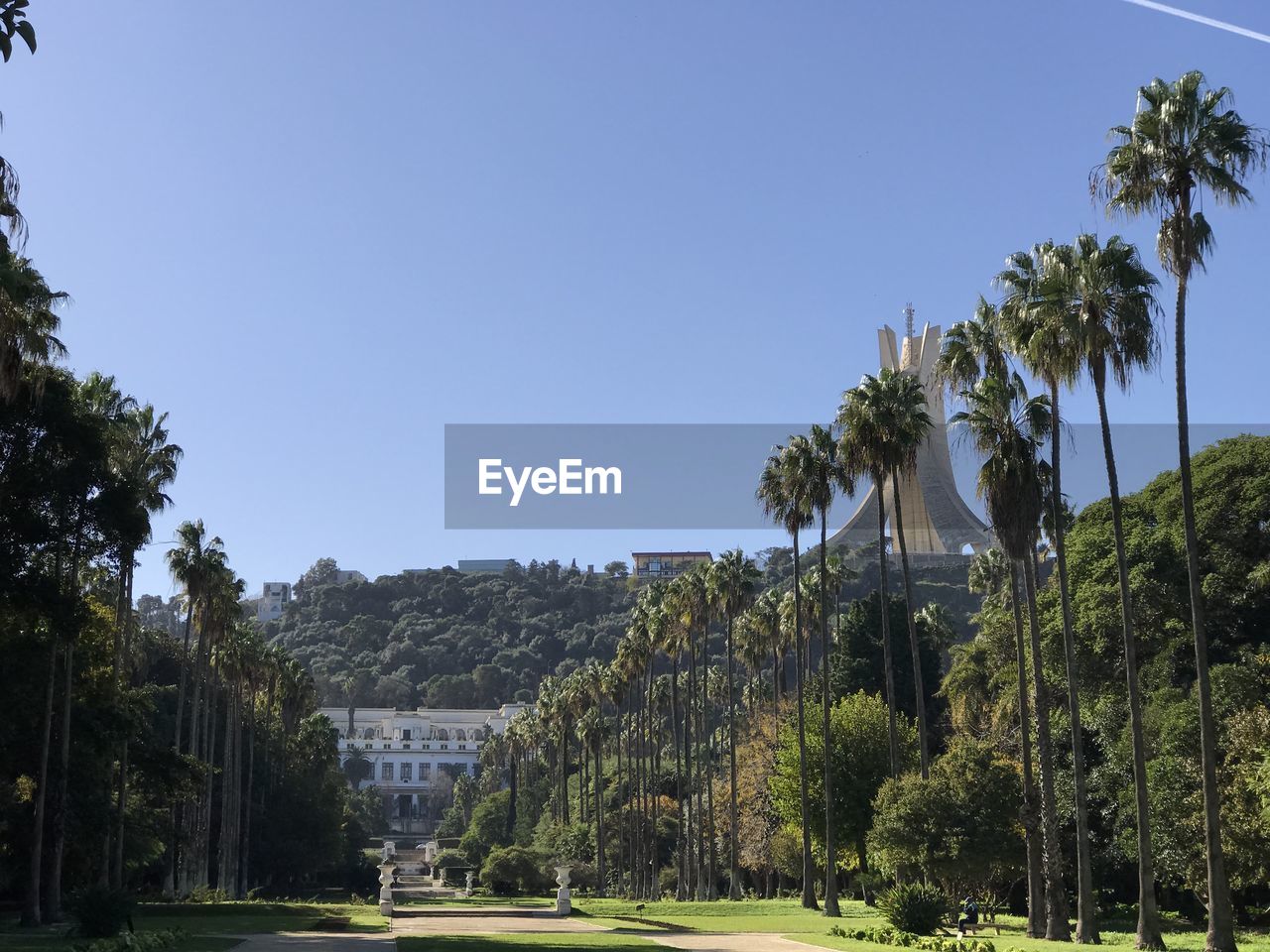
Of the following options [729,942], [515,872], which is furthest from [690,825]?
[729,942]

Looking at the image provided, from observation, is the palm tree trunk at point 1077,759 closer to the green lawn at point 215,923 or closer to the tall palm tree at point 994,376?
the tall palm tree at point 994,376

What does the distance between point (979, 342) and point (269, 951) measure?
72.9ft

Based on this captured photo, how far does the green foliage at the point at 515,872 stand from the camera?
3511 inches

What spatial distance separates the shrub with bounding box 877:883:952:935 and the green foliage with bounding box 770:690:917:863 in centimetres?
2333

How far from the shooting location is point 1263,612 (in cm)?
4216

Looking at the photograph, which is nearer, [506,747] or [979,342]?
[979,342]

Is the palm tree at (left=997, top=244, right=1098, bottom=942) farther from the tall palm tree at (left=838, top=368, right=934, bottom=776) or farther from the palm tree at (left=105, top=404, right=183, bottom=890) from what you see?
the palm tree at (left=105, top=404, right=183, bottom=890)

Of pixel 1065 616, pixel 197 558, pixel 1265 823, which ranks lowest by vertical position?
pixel 1265 823

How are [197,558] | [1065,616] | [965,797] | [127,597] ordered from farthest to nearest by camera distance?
[197,558], [127,597], [965,797], [1065,616]

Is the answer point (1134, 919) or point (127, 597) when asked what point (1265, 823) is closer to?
point (1134, 919)

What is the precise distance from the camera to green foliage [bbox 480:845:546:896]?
89188 millimetres

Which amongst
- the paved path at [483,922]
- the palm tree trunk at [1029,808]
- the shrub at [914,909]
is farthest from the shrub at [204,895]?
the shrub at [914,909]

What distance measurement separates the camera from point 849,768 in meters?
55.3

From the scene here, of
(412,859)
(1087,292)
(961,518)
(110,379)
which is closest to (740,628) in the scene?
(110,379)
